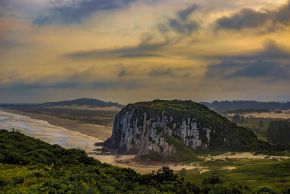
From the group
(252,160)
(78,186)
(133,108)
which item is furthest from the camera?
(133,108)

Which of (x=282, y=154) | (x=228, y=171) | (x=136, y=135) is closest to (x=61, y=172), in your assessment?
(x=228, y=171)

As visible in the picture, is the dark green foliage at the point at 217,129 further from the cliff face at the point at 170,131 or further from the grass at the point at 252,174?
the grass at the point at 252,174

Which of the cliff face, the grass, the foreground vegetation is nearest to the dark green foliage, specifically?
the cliff face

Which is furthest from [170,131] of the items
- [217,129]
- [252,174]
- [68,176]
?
[68,176]

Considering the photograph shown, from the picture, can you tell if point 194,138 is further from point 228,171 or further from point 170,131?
point 228,171

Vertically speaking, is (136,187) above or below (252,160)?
above
